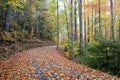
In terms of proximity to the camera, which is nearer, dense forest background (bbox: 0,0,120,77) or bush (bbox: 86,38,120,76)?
bush (bbox: 86,38,120,76)

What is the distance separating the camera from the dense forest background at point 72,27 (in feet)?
44.4

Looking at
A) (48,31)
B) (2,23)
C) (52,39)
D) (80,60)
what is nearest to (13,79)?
(80,60)

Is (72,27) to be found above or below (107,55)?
above

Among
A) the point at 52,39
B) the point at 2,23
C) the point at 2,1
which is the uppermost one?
the point at 2,1

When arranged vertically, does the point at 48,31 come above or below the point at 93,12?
below

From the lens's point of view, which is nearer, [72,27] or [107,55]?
[107,55]

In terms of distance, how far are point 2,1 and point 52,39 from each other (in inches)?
1493

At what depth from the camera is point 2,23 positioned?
24.9 m

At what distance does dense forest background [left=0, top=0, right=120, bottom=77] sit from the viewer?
1355 cm

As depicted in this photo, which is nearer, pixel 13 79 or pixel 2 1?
pixel 13 79

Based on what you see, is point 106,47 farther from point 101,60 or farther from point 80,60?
point 80,60

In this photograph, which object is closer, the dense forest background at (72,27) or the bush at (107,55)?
the bush at (107,55)

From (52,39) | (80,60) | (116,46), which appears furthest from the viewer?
(52,39)

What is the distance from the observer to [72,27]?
20797mm
